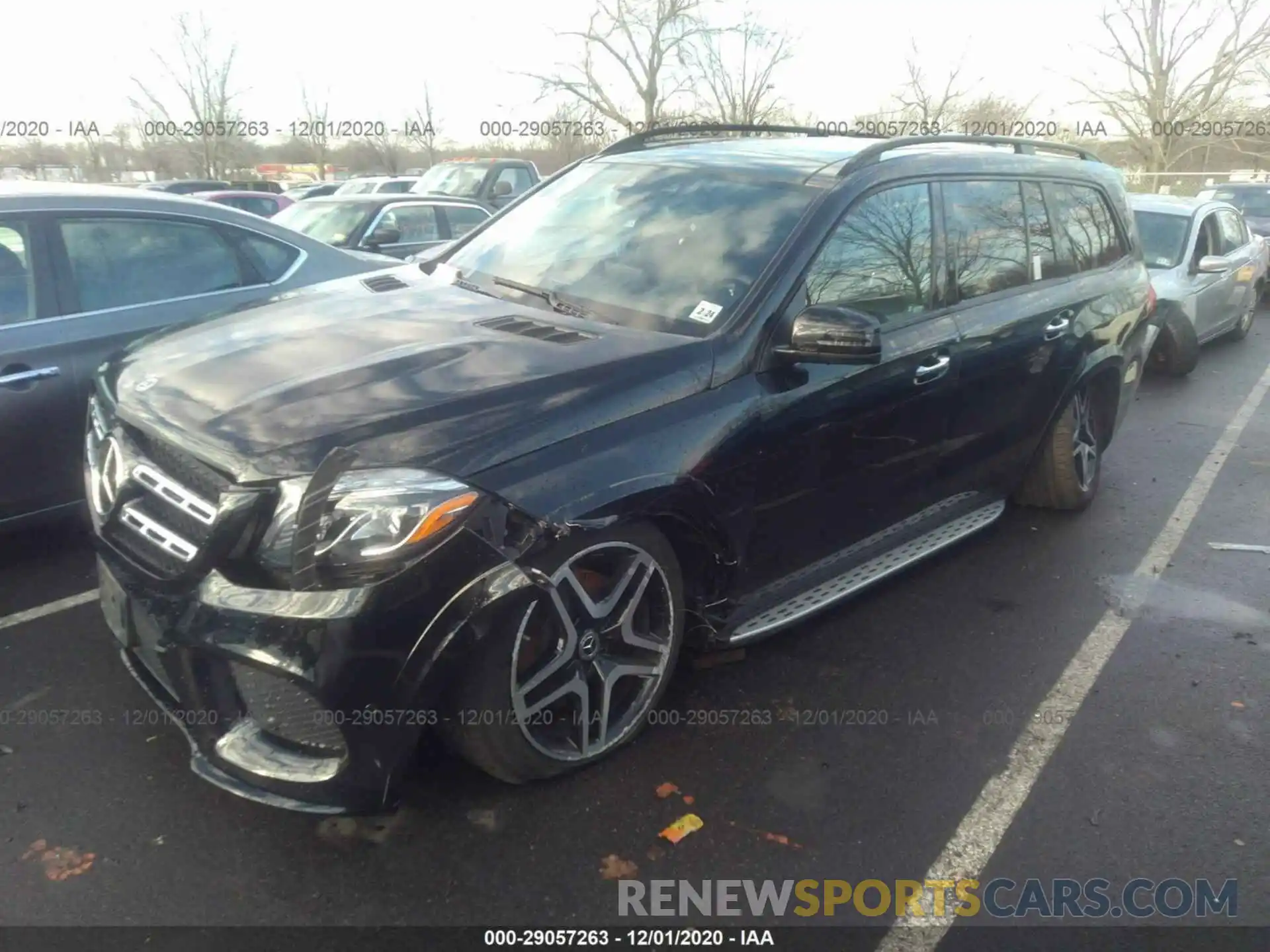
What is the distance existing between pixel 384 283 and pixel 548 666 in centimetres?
185

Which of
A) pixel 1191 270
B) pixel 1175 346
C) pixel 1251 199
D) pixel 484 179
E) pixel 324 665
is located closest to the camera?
pixel 324 665

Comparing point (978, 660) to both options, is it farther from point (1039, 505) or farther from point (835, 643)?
point (1039, 505)

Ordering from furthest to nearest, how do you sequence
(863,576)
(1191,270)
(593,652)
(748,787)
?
(1191,270) < (863,576) < (748,787) < (593,652)

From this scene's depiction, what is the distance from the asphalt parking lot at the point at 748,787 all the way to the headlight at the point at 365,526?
0.86 m

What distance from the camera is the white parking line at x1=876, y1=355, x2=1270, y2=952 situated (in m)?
2.57

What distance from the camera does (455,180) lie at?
16031mm

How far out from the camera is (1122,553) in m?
5.04

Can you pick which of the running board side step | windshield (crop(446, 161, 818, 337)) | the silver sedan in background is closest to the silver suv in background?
windshield (crop(446, 161, 818, 337))

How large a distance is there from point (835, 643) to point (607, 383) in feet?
5.59

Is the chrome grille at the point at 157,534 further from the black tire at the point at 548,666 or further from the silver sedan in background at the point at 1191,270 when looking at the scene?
the silver sedan in background at the point at 1191,270

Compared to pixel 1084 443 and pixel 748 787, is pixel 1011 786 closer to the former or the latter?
pixel 748 787

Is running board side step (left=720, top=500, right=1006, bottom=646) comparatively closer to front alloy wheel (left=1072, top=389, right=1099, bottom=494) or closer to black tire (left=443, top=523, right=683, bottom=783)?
black tire (left=443, top=523, right=683, bottom=783)

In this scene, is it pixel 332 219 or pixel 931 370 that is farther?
pixel 332 219

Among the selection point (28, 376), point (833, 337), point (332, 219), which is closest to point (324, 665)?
point (833, 337)
